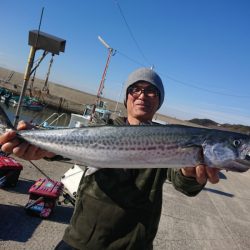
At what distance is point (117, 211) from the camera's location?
8.58 feet

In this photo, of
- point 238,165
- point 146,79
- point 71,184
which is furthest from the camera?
point 71,184

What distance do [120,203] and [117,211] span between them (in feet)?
0.22

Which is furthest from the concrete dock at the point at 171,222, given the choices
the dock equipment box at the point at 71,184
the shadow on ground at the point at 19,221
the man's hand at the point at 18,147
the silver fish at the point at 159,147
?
the silver fish at the point at 159,147

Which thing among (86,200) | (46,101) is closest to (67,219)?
(86,200)

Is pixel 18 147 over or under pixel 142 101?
under

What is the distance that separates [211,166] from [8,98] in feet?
127

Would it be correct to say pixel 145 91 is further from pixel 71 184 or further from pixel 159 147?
pixel 71 184

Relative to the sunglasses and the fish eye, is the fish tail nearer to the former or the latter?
the sunglasses

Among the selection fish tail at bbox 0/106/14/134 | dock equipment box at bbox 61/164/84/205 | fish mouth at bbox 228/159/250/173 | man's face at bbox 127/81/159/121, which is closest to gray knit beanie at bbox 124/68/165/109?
man's face at bbox 127/81/159/121

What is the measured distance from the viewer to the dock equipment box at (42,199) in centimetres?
508

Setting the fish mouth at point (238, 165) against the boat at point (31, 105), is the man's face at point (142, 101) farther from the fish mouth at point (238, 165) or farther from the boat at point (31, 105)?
the boat at point (31, 105)

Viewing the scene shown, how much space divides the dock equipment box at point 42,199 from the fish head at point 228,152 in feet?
10.9

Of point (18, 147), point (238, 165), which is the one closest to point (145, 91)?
point (238, 165)

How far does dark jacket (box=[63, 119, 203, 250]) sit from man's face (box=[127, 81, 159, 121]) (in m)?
0.61
